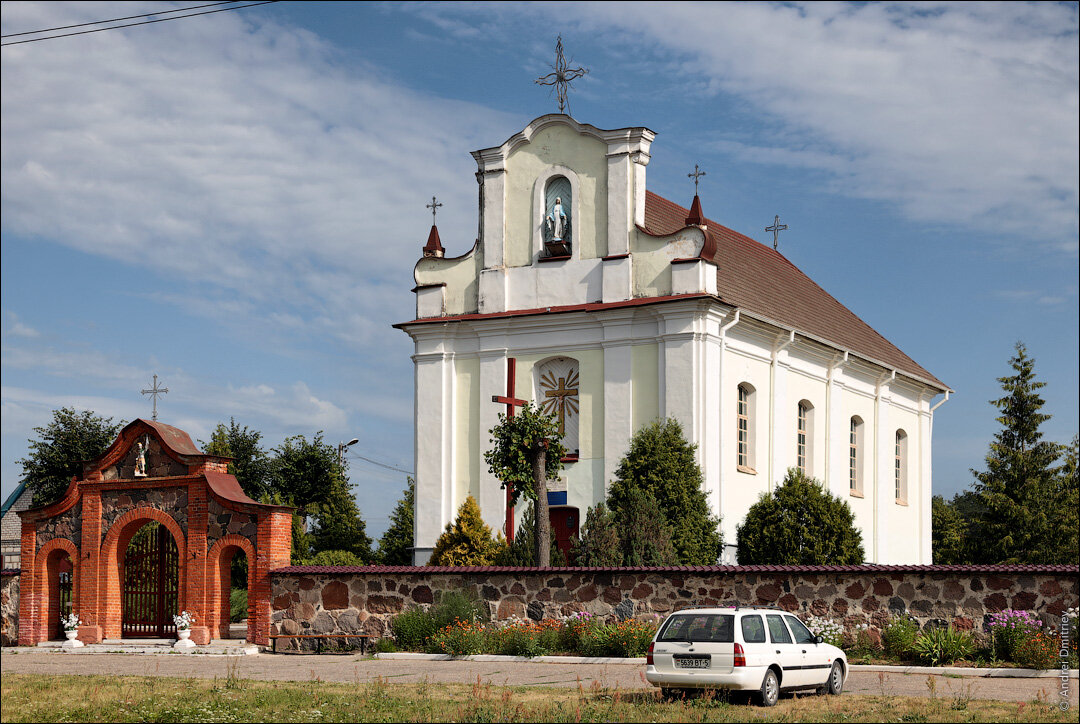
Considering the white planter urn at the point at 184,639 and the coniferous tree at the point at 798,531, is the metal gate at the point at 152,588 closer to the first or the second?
the white planter urn at the point at 184,639

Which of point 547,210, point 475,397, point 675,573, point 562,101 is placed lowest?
point 675,573

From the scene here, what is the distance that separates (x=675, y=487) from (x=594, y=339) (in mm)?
5055

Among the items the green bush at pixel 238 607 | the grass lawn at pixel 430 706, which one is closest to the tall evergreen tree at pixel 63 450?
the green bush at pixel 238 607

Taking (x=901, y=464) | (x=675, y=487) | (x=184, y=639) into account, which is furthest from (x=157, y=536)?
(x=901, y=464)

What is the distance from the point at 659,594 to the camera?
24.1 m

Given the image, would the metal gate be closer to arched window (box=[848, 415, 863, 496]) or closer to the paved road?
the paved road

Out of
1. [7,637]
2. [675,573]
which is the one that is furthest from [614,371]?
[7,637]

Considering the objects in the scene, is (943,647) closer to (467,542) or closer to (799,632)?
(799,632)

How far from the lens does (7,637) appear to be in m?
30.0

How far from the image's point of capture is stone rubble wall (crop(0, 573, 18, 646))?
98.5 feet

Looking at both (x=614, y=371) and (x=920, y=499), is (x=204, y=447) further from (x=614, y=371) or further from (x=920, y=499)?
(x=920, y=499)

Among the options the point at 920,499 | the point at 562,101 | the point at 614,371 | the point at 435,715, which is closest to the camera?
the point at 435,715

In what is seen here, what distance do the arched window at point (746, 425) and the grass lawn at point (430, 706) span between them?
17.3 metres

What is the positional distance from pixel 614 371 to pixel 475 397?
158 inches
